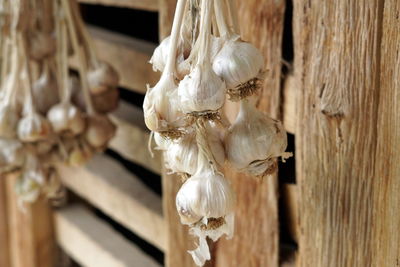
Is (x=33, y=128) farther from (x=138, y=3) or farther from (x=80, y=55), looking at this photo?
(x=138, y=3)

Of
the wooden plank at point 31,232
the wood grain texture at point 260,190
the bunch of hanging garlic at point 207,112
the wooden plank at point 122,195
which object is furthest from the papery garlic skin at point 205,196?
the wooden plank at point 31,232

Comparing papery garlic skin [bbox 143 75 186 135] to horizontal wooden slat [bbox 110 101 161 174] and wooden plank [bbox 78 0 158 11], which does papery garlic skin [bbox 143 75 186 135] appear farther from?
horizontal wooden slat [bbox 110 101 161 174]

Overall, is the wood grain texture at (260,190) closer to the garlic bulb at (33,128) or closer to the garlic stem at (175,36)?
the garlic stem at (175,36)

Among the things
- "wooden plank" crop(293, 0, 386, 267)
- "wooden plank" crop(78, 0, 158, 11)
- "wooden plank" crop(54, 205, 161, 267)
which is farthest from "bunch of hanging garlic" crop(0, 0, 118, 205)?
"wooden plank" crop(293, 0, 386, 267)

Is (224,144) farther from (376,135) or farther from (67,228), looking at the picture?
(67,228)

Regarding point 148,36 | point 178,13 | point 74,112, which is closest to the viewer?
point 178,13

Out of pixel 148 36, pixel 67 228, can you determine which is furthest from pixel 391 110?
pixel 67 228
